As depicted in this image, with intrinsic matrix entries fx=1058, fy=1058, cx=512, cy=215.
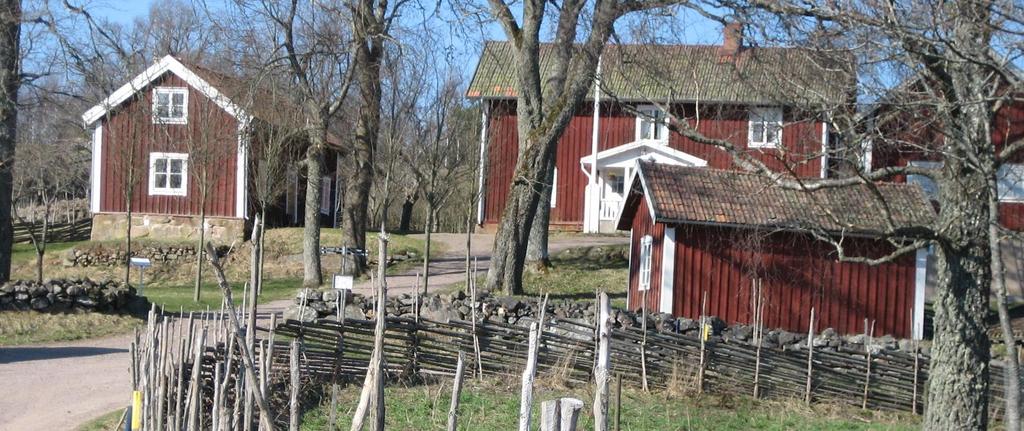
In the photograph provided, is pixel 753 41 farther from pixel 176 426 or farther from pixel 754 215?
pixel 754 215

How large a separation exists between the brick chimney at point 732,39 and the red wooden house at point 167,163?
57.1 feet

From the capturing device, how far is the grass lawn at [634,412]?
11289mm

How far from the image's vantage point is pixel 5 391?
12.5 m

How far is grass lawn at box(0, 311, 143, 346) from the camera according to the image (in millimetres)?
16812

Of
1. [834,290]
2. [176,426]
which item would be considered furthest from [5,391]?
[834,290]

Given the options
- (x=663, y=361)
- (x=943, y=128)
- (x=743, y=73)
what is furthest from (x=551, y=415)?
(x=663, y=361)

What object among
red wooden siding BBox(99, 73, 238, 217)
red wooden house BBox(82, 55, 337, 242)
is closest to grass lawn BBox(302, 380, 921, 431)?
red wooden siding BBox(99, 73, 238, 217)

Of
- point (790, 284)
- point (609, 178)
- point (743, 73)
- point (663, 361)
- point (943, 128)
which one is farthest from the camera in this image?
point (609, 178)

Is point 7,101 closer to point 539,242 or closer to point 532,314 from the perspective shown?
point 532,314

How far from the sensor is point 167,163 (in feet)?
105

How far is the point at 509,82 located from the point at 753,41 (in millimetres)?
22336

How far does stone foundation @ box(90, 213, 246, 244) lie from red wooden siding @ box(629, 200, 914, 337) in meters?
17.0

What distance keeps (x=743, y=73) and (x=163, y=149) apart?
21832 mm

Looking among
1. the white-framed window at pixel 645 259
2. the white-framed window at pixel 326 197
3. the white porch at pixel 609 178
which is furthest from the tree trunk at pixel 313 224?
the white-framed window at pixel 326 197
